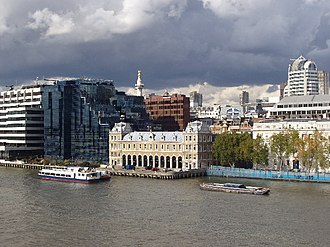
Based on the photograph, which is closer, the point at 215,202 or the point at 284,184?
the point at 215,202

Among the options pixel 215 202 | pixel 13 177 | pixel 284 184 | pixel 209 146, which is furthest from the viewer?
pixel 209 146

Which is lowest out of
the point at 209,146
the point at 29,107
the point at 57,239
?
the point at 57,239

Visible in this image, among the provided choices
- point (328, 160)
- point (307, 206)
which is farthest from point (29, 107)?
point (307, 206)

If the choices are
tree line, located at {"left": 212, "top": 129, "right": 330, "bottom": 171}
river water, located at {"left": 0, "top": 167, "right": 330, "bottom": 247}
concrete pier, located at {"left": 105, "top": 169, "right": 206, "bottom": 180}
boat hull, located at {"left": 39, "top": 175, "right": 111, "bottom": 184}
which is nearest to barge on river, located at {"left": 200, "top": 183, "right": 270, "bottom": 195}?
river water, located at {"left": 0, "top": 167, "right": 330, "bottom": 247}

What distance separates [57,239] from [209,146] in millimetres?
72625

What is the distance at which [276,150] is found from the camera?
11600 cm

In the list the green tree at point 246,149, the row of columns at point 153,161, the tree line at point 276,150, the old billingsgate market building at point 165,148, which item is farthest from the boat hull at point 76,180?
the green tree at point 246,149

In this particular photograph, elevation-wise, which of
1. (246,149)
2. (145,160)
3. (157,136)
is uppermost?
(157,136)

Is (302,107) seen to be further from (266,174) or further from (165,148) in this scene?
(266,174)

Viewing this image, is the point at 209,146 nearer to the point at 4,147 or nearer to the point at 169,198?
the point at 169,198

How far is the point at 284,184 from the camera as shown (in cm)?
10100

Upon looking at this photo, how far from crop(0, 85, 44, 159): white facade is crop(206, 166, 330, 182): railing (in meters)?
63.4

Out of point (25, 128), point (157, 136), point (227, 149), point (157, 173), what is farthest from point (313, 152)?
point (25, 128)

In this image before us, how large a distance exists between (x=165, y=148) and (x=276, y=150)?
24.5 m
